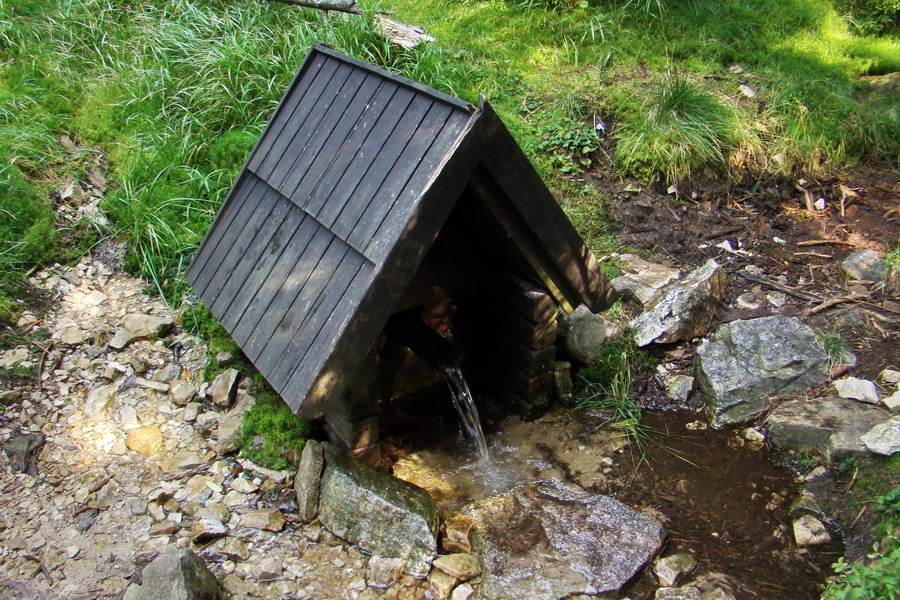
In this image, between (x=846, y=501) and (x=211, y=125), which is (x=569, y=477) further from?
(x=211, y=125)

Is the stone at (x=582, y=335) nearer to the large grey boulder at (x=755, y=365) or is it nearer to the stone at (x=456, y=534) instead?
the large grey boulder at (x=755, y=365)

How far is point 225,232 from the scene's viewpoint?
3637mm

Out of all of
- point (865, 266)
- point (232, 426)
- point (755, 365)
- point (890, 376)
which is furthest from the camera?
point (865, 266)

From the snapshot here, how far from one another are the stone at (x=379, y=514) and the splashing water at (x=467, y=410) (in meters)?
0.71

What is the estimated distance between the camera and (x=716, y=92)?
6.40 metres

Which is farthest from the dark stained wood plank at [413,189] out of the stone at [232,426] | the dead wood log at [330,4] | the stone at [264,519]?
the dead wood log at [330,4]

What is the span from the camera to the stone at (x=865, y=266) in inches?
Result: 188

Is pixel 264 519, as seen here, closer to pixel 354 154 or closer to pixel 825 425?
pixel 354 154

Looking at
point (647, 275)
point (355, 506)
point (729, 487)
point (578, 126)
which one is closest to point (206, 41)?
point (578, 126)

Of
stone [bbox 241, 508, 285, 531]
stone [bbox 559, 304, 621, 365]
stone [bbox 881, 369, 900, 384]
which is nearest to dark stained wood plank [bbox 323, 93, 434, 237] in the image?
stone [bbox 241, 508, 285, 531]

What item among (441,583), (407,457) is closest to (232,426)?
(407,457)

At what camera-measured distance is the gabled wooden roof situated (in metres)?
2.61

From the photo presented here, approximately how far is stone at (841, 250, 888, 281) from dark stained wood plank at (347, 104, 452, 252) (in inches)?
144

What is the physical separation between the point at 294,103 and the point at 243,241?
0.79 m
